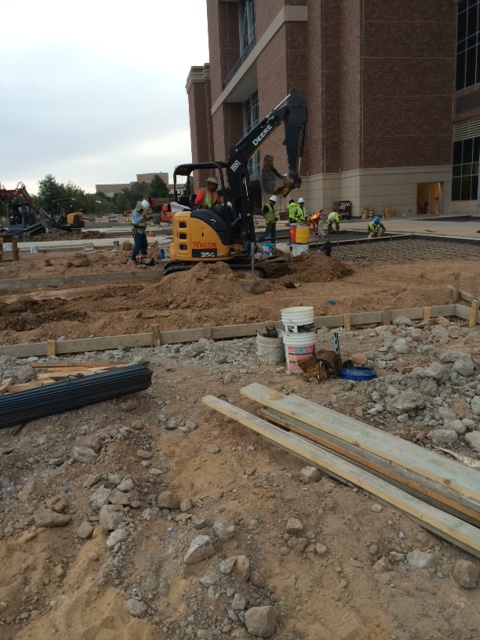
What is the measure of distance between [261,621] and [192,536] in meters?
0.71

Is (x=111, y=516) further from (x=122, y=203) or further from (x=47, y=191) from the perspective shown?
(x=122, y=203)

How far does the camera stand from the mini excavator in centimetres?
1059

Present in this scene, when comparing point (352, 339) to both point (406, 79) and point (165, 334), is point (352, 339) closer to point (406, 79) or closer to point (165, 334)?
point (165, 334)

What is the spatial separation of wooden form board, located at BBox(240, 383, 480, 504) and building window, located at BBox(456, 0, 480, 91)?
3145 centimetres

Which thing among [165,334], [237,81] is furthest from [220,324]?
[237,81]

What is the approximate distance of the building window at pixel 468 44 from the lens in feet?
94.2

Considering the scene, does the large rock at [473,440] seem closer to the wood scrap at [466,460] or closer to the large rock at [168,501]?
the wood scrap at [466,460]

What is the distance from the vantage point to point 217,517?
3119 millimetres

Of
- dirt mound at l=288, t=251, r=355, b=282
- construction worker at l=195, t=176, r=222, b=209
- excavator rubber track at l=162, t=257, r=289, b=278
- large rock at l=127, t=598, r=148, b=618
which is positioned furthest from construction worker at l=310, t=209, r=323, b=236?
large rock at l=127, t=598, r=148, b=618

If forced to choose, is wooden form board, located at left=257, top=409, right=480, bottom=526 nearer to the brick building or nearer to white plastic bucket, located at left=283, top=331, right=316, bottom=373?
white plastic bucket, located at left=283, top=331, right=316, bottom=373

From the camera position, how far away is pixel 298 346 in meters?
5.40

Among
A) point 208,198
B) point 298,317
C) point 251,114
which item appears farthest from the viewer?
point 251,114

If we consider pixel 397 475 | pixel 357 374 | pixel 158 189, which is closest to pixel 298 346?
pixel 357 374

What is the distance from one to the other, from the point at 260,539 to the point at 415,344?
3845 mm
